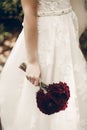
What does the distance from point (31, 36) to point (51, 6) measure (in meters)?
0.19

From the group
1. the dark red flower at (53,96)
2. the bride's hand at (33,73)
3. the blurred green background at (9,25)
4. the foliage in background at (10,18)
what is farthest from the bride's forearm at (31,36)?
the foliage in background at (10,18)

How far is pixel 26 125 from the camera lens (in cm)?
283

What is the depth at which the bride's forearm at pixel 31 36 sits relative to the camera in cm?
240

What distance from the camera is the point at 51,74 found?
2617 mm

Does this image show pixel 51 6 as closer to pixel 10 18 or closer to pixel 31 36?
Result: pixel 31 36

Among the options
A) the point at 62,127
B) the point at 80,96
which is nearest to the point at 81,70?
the point at 80,96

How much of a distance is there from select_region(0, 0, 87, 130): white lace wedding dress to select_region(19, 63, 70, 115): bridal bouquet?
3 cm

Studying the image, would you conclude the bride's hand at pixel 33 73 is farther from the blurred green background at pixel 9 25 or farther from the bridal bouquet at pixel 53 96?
the blurred green background at pixel 9 25

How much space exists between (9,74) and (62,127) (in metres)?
0.44

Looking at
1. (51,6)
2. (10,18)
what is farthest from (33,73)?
(10,18)

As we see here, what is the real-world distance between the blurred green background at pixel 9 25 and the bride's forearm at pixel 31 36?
2074mm

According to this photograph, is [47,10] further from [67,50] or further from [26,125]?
[26,125]

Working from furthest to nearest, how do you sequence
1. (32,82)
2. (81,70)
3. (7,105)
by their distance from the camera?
1. (7,105)
2. (81,70)
3. (32,82)

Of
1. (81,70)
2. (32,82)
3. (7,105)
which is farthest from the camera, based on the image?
(7,105)
